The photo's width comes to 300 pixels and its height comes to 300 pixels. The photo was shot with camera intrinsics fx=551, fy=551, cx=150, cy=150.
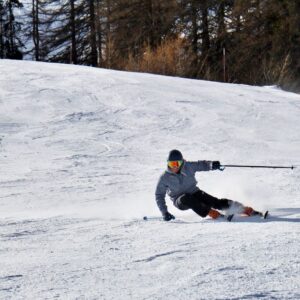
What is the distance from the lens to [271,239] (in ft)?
15.1

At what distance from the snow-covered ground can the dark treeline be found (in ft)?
16.7

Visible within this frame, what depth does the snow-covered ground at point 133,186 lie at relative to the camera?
152 inches

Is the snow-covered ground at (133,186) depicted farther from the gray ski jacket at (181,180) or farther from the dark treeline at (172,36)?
the dark treeline at (172,36)

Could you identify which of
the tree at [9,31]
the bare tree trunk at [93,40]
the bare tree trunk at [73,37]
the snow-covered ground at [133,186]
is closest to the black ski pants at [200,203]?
the snow-covered ground at [133,186]

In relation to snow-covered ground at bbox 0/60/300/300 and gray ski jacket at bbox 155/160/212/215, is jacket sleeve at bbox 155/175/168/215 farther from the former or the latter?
snow-covered ground at bbox 0/60/300/300

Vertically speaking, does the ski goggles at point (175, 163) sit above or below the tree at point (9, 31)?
below

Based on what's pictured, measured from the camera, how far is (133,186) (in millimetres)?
7652

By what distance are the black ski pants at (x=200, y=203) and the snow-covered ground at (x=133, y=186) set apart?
6.0 inches

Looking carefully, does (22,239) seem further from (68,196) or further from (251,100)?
(251,100)

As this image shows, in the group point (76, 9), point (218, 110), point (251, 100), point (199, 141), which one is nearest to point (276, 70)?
point (251, 100)

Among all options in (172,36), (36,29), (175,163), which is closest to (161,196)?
(175,163)

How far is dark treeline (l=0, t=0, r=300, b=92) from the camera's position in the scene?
2073 centimetres

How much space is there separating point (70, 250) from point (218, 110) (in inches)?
330

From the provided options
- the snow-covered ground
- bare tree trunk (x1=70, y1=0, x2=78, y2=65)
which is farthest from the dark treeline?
the snow-covered ground
